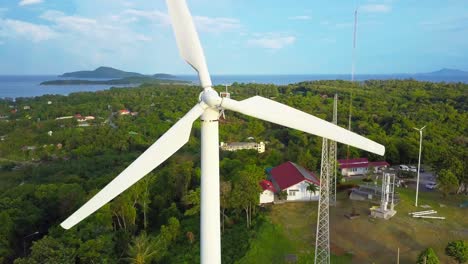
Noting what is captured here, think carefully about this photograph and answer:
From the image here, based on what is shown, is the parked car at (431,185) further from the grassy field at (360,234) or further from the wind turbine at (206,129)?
the wind turbine at (206,129)

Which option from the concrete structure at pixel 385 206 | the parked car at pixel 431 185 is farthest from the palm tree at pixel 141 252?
the parked car at pixel 431 185

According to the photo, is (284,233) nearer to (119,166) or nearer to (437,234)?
(437,234)

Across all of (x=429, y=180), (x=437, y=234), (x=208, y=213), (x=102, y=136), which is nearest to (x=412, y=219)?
(x=437, y=234)

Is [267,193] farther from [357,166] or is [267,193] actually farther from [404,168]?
[404,168]

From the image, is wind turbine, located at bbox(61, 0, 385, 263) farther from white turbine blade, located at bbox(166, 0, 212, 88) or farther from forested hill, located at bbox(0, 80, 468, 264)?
forested hill, located at bbox(0, 80, 468, 264)

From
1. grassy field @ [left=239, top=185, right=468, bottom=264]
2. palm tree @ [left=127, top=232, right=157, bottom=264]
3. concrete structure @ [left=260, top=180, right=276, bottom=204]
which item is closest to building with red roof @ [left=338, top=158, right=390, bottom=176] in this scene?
grassy field @ [left=239, top=185, right=468, bottom=264]

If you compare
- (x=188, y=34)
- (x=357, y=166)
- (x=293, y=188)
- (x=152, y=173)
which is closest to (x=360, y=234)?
(x=293, y=188)
